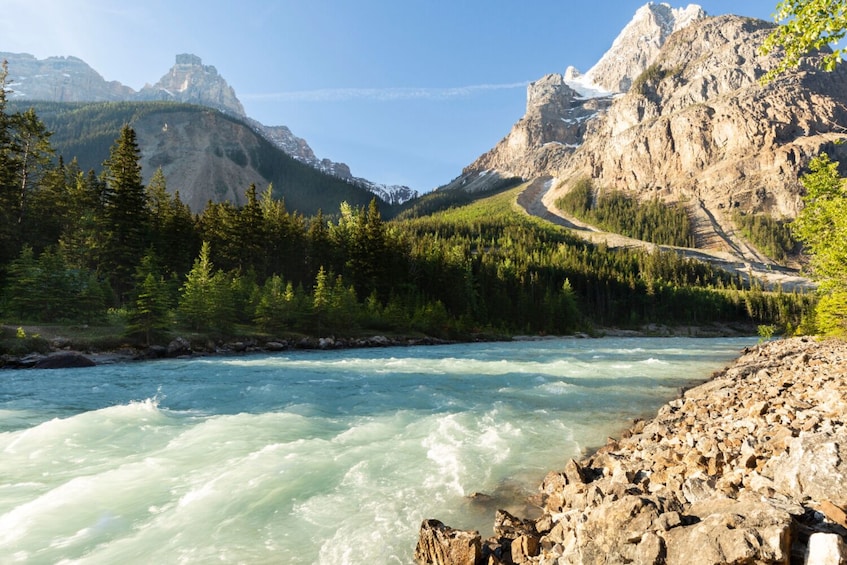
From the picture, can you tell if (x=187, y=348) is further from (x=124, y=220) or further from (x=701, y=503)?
(x=701, y=503)

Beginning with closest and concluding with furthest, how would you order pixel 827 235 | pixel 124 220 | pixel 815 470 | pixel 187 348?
pixel 815 470, pixel 827 235, pixel 187 348, pixel 124 220

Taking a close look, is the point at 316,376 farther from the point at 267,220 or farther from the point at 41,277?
the point at 267,220

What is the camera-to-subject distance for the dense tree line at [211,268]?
3978 cm

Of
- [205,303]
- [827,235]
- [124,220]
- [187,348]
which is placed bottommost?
[187,348]

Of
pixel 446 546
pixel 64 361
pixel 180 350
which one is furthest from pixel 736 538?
pixel 180 350

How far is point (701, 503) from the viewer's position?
A: 551cm

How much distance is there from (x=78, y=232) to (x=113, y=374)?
35.2 m

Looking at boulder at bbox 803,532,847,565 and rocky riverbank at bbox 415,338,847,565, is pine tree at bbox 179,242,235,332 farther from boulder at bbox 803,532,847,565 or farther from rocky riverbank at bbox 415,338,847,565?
boulder at bbox 803,532,847,565

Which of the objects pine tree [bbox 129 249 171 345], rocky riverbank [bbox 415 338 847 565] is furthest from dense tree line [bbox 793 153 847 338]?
pine tree [bbox 129 249 171 345]

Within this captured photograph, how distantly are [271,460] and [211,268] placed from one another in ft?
145

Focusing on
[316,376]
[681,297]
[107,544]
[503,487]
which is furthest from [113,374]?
[681,297]

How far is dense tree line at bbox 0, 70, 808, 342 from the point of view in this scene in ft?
131

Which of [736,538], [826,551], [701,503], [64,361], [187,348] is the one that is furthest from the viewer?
[187,348]

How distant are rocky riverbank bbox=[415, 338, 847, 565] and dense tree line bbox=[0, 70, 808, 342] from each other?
39.6 m
